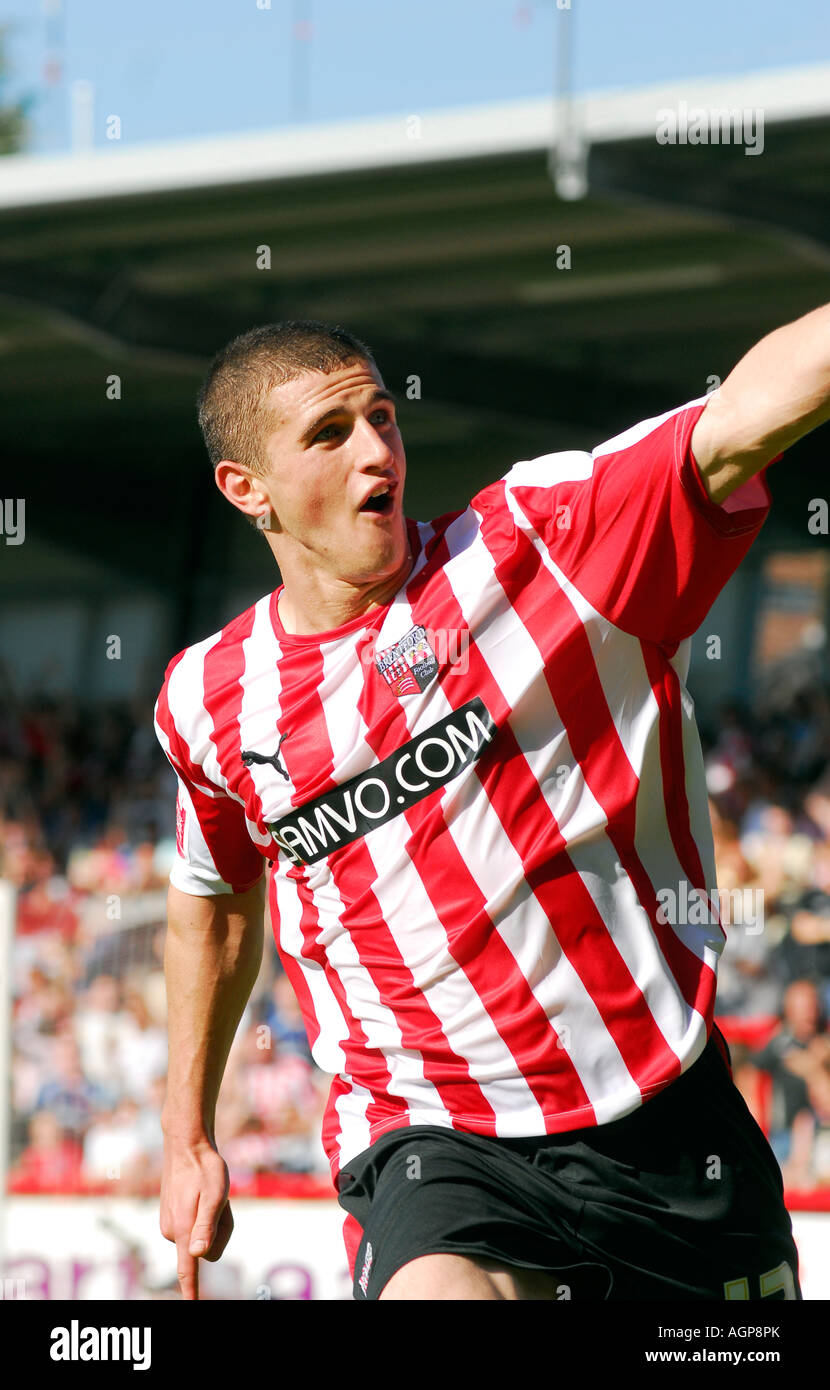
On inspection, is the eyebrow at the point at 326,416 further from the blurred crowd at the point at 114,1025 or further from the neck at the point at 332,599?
the blurred crowd at the point at 114,1025

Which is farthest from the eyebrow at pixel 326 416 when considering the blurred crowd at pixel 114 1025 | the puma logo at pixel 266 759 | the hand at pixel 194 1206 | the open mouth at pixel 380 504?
the blurred crowd at pixel 114 1025

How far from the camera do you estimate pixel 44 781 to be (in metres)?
14.5

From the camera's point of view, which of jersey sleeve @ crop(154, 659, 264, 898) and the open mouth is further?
jersey sleeve @ crop(154, 659, 264, 898)

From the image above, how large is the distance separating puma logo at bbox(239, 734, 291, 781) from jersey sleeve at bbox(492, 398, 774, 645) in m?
0.64

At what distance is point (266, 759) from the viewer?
3.13 m

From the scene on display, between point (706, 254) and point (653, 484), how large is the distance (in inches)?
334

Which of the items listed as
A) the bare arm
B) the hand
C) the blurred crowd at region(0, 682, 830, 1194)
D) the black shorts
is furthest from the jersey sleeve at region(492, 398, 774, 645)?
the blurred crowd at region(0, 682, 830, 1194)

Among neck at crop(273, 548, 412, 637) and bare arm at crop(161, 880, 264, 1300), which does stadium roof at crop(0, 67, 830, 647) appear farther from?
bare arm at crop(161, 880, 264, 1300)

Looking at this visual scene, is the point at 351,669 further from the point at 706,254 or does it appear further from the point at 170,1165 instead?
the point at 706,254

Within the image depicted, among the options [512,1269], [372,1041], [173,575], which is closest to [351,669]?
[372,1041]

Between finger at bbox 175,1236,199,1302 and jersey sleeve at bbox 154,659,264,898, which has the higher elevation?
jersey sleeve at bbox 154,659,264,898

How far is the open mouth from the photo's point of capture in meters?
3.07

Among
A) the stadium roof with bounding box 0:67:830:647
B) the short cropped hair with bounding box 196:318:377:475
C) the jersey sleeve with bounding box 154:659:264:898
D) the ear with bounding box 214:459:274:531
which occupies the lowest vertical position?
the jersey sleeve with bounding box 154:659:264:898
